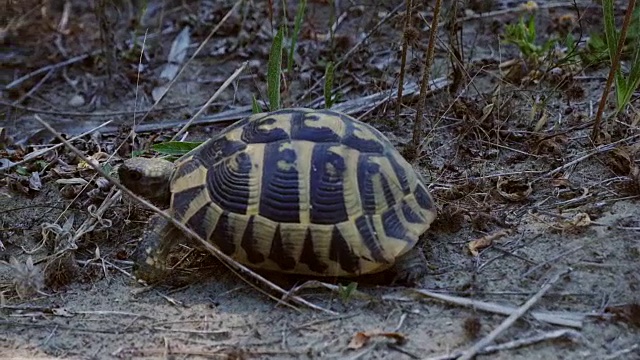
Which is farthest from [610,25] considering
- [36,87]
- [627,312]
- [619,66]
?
[36,87]

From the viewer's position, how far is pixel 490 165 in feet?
11.1

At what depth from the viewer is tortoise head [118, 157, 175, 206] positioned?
2793 millimetres

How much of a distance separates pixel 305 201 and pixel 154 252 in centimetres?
65

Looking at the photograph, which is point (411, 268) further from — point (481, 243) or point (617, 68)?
point (617, 68)

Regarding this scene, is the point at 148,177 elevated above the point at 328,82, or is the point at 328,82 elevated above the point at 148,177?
the point at 328,82

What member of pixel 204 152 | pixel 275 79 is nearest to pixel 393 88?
pixel 275 79

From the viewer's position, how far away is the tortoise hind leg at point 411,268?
2.61m

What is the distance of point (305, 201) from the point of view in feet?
8.25

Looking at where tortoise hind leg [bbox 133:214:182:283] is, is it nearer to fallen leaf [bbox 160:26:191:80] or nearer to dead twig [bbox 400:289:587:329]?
dead twig [bbox 400:289:587:329]

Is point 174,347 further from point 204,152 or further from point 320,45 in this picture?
point 320,45

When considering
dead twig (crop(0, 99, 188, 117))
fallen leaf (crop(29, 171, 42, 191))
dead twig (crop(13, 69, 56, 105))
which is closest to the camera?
fallen leaf (crop(29, 171, 42, 191))

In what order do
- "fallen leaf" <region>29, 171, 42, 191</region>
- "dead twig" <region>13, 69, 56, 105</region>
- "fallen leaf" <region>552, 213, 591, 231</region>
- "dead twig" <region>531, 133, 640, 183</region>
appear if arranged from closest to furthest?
"fallen leaf" <region>552, 213, 591, 231</region> → "dead twig" <region>531, 133, 640, 183</region> → "fallen leaf" <region>29, 171, 42, 191</region> → "dead twig" <region>13, 69, 56, 105</region>

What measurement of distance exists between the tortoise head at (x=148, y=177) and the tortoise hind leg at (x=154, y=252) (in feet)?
0.41

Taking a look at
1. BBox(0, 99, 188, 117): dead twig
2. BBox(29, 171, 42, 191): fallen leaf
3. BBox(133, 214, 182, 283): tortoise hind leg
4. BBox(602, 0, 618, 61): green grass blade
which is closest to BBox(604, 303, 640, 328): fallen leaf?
BBox(602, 0, 618, 61): green grass blade
